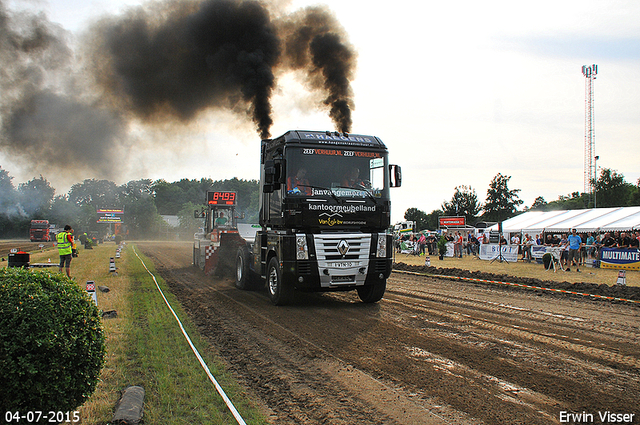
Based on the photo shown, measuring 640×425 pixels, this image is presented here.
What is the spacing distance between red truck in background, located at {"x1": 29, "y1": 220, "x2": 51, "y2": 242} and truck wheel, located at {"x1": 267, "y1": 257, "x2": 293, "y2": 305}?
59.8 metres

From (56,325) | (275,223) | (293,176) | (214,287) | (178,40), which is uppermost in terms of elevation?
(178,40)

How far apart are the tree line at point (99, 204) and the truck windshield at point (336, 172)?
98.4 ft

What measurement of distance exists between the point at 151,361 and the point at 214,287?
7906 millimetres

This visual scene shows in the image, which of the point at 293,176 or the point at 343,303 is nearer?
the point at 293,176

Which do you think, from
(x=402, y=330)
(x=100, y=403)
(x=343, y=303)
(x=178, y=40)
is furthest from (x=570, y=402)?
(x=178, y=40)

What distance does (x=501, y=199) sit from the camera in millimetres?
68562

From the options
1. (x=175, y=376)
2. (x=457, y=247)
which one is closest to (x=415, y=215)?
(x=457, y=247)

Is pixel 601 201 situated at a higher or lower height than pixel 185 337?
higher

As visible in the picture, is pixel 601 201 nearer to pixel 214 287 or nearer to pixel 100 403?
pixel 214 287

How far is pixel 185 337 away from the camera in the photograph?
709cm

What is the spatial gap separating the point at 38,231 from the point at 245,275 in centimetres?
5759

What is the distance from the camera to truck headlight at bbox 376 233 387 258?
380 inches

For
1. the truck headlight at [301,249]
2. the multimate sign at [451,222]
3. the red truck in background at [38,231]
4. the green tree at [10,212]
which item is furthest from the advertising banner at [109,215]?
the truck headlight at [301,249]

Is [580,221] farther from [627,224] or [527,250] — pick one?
[527,250]
